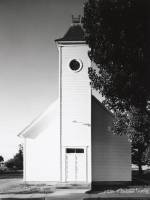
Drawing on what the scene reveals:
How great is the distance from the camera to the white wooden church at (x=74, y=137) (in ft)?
85.7

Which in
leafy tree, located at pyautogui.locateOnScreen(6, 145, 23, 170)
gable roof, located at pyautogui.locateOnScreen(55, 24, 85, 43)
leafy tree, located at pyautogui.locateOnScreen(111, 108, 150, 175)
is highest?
gable roof, located at pyautogui.locateOnScreen(55, 24, 85, 43)

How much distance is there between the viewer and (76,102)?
26.3 m

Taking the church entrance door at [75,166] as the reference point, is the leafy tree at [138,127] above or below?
above

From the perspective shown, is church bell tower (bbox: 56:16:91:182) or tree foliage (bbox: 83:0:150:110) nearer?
tree foliage (bbox: 83:0:150:110)

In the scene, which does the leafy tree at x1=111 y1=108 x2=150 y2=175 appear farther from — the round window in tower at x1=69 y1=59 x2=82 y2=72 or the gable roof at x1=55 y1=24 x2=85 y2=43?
the gable roof at x1=55 y1=24 x2=85 y2=43

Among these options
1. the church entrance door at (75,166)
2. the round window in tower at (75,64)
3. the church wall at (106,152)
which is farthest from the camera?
the church wall at (106,152)

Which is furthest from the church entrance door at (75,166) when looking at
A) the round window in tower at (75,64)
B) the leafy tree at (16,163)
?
the leafy tree at (16,163)

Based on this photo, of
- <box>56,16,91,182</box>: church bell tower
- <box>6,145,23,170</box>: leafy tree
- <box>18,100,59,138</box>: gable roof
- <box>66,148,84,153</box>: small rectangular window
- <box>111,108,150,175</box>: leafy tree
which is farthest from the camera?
<box>6,145,23,170</box>: leafy tree

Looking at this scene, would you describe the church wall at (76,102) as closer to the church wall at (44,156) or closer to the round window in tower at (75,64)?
the round window in tower at (75,64)

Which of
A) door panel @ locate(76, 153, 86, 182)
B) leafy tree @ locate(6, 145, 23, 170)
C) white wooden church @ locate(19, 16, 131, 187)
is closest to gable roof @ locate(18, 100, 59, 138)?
white wooden church @ locate(19, 16, 131, 187)

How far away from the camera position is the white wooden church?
26.1 m

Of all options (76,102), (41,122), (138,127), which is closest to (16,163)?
(41,122)

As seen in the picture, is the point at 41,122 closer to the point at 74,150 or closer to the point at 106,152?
the point at 74,150

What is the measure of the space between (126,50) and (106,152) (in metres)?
7.94
